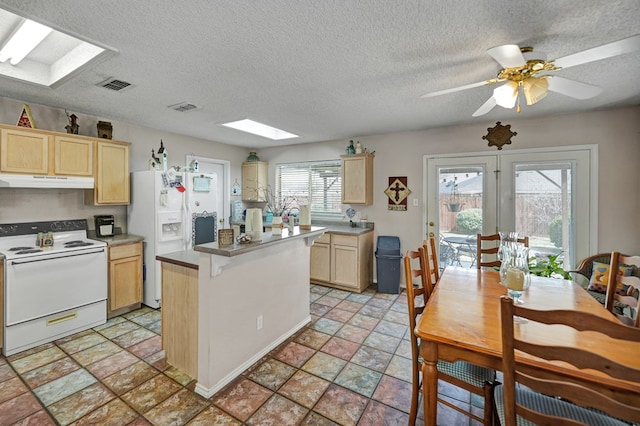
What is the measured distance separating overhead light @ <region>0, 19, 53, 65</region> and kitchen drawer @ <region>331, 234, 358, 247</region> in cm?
370

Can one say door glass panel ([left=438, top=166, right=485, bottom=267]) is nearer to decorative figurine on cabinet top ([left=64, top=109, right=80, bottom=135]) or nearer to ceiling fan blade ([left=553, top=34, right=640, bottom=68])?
ceiling fan blade ([left=553, top=34, right=640, bottom=68])

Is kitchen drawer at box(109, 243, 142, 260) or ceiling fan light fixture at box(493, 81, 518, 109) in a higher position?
ceiling fan light fixture at box(493, 81, 518, 109)

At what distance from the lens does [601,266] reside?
286cm

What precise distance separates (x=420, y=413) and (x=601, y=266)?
252cm

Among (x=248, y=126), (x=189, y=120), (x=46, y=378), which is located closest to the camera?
(x=46, y=378)

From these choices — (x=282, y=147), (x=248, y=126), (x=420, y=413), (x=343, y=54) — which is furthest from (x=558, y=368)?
(x=282, y=147)

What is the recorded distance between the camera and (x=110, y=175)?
351 cm

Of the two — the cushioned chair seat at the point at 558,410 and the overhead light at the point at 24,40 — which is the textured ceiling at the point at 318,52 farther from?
the cushioned chair seat at the point at 558,410

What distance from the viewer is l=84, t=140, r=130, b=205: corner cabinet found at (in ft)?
11.2

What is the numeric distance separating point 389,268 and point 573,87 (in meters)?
2.99

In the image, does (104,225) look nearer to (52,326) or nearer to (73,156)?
(73,156)

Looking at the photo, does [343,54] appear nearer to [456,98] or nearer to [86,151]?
[456,98]

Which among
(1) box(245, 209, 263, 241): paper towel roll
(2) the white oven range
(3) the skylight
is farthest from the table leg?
(2) the white oven range

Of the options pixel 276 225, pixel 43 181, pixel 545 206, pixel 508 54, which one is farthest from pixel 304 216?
pixel 545 206
